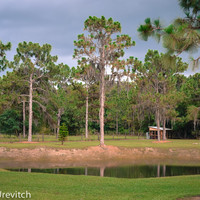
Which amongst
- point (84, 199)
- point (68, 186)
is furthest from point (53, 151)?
point (84, 199)

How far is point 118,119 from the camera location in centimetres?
5791

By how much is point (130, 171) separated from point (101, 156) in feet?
22.8

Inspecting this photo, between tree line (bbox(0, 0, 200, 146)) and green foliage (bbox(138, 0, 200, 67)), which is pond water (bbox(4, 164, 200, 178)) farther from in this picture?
green foliage (bbox(138, 0, 200, 67))

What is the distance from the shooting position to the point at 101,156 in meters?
25.5

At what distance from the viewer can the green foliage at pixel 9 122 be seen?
3978 centimetres

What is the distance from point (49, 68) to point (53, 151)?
15.2 meters

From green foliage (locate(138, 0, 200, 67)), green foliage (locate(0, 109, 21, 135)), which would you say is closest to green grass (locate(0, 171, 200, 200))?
green foliage (locate(138, 0, 200, 67))

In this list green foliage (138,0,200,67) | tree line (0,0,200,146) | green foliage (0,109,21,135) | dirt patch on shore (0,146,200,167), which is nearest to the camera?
green foliage (138,0,200,67)

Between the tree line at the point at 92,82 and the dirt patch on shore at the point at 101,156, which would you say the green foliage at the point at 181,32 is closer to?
the tree line at the point at 92,82

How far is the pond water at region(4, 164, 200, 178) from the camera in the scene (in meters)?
17.7

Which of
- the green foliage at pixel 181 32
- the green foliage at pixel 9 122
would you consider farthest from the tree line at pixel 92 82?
the green foliage at pixel 181 32

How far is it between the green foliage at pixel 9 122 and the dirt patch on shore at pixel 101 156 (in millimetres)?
15242

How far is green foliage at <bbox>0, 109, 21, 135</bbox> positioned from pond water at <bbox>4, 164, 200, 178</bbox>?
22.1 meters

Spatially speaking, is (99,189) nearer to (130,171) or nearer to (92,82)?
(130,171)
